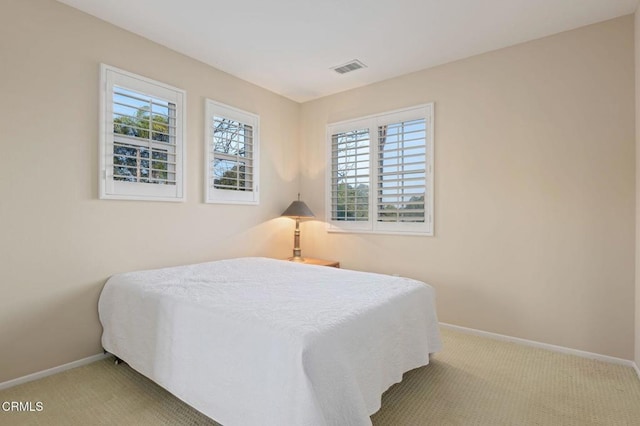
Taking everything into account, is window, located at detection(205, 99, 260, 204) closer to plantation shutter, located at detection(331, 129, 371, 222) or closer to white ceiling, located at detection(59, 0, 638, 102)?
white ceiling, located at detection(59, 0, 638, 102)

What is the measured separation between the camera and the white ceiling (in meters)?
2.39

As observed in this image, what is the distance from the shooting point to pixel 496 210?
9.86ft

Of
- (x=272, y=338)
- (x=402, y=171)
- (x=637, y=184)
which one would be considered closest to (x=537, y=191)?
(x=637, y=184)

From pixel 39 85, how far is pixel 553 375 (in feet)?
13.4

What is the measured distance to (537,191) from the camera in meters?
2.81

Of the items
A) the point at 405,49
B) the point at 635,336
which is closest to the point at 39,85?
the point at 405,49

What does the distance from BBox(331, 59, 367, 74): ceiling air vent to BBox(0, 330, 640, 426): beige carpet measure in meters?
2.78

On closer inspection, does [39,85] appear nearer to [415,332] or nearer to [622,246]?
[415,332]

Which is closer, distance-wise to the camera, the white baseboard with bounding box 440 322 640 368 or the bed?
the bed

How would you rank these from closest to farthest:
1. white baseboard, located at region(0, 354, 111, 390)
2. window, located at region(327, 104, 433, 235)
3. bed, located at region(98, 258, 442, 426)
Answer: bed, located at region(98, 258, 442, 426) → white baseboard, located at region(0, 354, 111, 390) → window, located at region(327, 104, 433, 235)

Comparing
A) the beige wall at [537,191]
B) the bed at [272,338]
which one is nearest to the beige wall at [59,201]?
the bed at [272,338]

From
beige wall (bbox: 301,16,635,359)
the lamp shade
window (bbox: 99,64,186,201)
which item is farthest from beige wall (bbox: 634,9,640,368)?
window (bbox: 99,64,186,201)

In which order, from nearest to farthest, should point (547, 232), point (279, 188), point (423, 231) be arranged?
point (547, 232)
point (423, 231)
point (279, 188)

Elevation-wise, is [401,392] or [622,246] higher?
[622,246]
